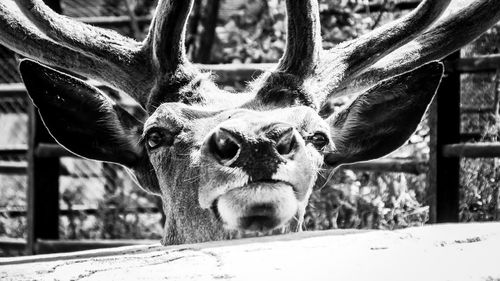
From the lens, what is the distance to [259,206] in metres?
4.00

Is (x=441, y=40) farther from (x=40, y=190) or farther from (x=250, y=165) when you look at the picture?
(x=40, y=190)

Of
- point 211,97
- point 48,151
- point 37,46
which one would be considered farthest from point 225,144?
point 48,151

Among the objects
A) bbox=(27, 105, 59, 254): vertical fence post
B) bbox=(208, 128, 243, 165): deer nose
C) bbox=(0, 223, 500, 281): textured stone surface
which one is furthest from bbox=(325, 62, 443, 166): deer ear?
bbox=(27, 105, 59, 254): vertical fence post

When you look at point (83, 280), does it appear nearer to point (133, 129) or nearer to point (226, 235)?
point (226, 235)

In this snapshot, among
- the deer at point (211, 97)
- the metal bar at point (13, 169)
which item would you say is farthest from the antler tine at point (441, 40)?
the metal bar at point (13, 169)

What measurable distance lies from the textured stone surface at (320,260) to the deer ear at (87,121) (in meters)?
2.40

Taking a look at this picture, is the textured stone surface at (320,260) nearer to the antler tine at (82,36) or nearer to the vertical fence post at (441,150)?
the antler tine at (82,36)

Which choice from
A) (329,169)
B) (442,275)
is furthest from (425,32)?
(442,275)

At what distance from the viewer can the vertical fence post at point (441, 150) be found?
286 inches

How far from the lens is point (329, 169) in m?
5.30

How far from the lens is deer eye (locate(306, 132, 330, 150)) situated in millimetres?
4730

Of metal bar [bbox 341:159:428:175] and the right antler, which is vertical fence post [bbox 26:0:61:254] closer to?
metal bar [bbox 341:159:428:175]

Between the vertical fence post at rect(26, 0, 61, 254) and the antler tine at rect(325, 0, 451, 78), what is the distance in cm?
380

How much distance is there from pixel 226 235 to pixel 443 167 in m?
3.36
